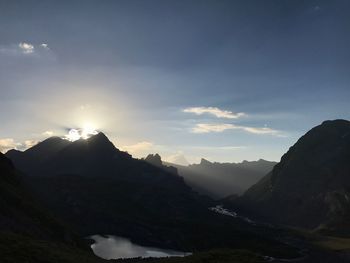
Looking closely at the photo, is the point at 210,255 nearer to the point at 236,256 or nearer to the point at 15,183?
the point at 236,256

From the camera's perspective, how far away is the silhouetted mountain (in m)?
68.4

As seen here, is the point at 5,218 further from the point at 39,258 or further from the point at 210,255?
the point at 210,255

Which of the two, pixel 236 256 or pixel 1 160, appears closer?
pixel 236 256

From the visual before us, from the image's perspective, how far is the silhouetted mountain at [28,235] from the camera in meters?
68.4

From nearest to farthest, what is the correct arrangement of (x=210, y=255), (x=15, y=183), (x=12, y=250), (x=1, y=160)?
(x=12, y=250), (x=210, y=255), (x=15, y=183), (x=1, y=160)

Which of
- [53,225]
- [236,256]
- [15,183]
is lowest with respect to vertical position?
[236,256]

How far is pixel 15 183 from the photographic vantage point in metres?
149

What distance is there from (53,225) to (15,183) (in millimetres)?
37302

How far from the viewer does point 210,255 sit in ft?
386

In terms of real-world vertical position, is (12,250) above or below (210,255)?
above

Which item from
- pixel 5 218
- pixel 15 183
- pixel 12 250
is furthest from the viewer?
pixel 15 183

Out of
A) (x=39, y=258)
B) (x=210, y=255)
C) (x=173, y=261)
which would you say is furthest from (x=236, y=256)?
(x=39, y=258)

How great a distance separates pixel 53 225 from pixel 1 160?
5448cm

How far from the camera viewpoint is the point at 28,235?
92812 millimetres
